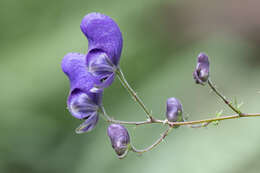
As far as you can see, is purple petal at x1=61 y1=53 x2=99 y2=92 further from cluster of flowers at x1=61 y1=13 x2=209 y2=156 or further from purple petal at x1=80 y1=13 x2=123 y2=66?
purple petal at x1=80 y1=13 x2=123 y2=66

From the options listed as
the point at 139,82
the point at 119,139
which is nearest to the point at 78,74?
the point at 119,139

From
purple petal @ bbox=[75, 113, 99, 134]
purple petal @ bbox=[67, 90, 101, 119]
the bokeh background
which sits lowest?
the bokeh background

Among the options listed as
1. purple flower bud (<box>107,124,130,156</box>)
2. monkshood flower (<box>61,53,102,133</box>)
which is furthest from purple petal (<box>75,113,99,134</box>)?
purple flower bud (<box>107,124,130,156</box>)

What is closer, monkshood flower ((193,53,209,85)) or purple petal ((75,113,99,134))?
monkshood flower ((193,53,209,85))

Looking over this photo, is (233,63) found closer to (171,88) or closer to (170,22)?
(171,88)

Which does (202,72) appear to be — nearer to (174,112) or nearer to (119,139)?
(174,112)
